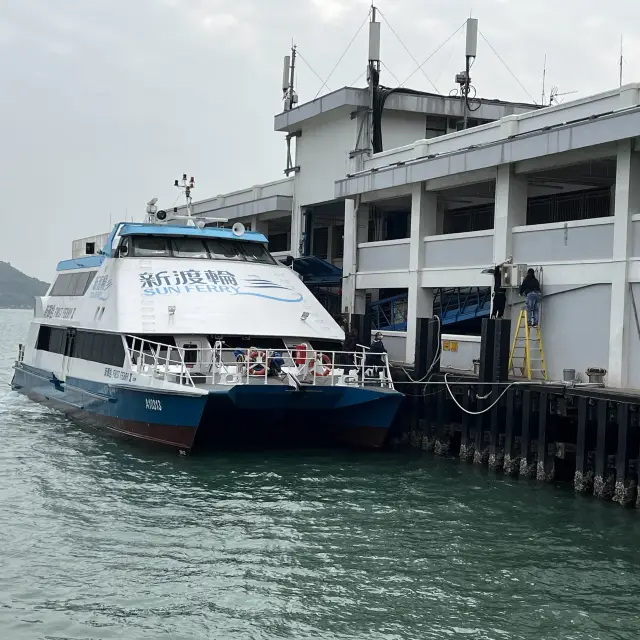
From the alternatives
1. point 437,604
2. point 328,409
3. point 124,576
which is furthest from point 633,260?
point 124,576

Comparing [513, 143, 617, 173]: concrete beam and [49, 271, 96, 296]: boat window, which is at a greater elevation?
[513, 143, 617, 173]: concrete beam

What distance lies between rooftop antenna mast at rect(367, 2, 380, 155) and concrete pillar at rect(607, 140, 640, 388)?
10.5 meters

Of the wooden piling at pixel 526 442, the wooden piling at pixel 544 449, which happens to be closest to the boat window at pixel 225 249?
the wooden piling at pixel 526 442

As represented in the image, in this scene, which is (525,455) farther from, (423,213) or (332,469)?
(423,213)

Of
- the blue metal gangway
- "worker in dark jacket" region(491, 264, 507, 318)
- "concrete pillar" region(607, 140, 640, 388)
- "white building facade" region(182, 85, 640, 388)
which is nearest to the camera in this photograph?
"concrete pillar" region(607, 140, 640, 388)

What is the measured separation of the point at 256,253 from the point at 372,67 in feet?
25.7

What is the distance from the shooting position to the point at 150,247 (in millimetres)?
21266

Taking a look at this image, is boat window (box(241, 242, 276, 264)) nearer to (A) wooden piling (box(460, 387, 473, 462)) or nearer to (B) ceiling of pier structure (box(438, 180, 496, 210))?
(B) ceiling of pier structure (box(438, 180, 496, 210))

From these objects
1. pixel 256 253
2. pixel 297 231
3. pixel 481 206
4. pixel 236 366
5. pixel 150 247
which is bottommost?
pixel 236 366

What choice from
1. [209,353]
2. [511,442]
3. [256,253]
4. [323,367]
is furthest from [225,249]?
[511,442]

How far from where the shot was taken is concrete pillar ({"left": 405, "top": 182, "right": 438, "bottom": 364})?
22.8 metres

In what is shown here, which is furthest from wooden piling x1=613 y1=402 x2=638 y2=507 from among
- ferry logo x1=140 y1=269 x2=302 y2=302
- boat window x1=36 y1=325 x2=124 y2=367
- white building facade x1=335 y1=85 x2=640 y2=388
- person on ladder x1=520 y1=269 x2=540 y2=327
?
boat window x1=36 y1=325 x2=124 y2=367

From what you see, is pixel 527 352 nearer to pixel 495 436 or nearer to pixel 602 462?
pixel 495 436

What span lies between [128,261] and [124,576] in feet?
36.1
